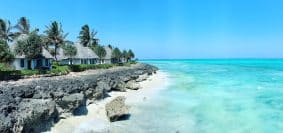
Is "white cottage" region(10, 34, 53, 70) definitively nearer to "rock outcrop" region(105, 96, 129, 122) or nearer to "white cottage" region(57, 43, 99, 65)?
"white cottage" region(57, 43, 99, 65)

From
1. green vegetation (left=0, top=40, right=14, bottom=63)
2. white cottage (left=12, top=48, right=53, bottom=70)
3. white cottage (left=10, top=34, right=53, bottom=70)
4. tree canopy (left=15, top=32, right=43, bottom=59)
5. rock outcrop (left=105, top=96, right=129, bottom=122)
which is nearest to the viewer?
rock outcrop (left=105, top=96, right=129, bottom=122)

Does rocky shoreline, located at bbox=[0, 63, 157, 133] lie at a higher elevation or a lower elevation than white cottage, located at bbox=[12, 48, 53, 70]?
lower

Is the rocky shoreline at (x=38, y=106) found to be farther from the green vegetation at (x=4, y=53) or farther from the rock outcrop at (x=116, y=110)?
the green vegetation at (x=4, y=53)

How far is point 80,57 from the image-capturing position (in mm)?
65812

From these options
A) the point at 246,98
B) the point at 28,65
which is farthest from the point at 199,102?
the point at 28,65

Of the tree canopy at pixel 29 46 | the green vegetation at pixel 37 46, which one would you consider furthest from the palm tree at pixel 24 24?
the tree canopy at pixel 29 46

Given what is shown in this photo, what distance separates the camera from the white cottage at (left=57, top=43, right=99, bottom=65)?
62.4m

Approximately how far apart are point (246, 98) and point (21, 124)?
24.8 meters

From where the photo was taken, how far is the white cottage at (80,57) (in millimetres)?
62375

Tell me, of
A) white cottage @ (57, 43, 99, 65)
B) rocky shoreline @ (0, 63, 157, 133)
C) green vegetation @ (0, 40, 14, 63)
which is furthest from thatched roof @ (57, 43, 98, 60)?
rocky shoreline @ (0, 63, 157, 133)

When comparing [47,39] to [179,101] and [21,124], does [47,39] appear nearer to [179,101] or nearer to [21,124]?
[179,101]

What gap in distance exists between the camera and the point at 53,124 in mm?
17484

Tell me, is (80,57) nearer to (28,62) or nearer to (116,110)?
(28,62)

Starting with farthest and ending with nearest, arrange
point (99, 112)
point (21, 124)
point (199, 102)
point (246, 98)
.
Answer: point (246, 98), point (199, 102), point (99, 112), point (21, 124)
